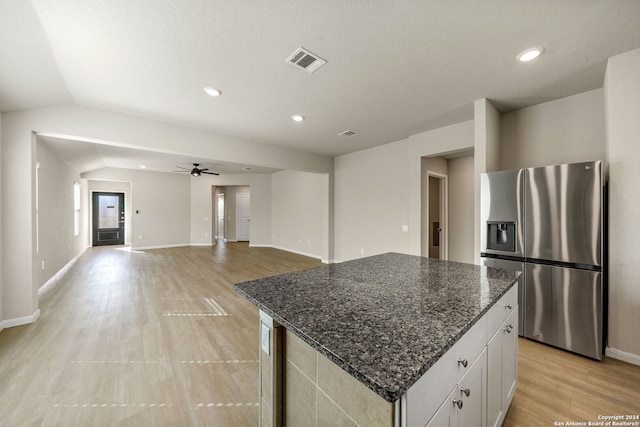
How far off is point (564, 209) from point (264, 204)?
7932 mm

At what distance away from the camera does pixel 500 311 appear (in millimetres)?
1433

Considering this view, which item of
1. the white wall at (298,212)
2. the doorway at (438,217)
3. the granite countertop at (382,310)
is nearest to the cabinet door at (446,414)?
the granite countertop at (382,310)

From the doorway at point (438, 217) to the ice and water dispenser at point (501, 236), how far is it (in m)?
2.44

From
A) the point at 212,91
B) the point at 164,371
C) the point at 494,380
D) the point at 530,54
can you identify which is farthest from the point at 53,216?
the point at 530,54

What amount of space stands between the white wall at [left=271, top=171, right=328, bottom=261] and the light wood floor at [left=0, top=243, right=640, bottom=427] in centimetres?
369

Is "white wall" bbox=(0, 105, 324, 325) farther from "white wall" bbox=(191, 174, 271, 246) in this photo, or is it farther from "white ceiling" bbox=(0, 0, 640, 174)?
"white wall" bbox=(191, 174, 271, 246)

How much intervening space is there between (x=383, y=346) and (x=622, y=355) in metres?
3.02

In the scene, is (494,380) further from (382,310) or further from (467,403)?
(382,310)

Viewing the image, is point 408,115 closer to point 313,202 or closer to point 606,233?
point 606,233

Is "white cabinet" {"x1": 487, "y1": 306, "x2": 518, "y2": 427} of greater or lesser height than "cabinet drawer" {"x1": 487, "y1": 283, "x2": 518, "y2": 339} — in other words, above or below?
below

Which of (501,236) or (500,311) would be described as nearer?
(500,311)

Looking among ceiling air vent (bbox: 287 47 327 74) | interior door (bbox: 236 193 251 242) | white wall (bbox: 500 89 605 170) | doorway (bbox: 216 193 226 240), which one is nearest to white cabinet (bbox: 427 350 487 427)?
ceiling air vent (bbox: 287 47 327 74)

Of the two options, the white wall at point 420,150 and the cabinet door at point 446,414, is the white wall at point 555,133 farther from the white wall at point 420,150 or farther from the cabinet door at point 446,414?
the cabinet door at point 446,414

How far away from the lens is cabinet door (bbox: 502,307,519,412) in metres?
1.50
